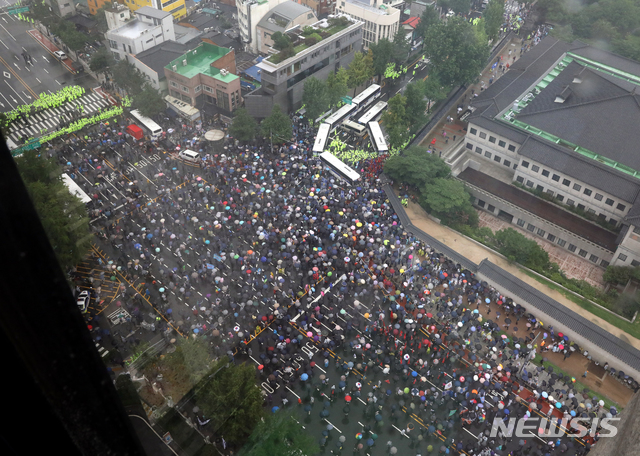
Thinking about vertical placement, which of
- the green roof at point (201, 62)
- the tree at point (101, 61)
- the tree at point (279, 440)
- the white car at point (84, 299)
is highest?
the green roof at point (201, 62)

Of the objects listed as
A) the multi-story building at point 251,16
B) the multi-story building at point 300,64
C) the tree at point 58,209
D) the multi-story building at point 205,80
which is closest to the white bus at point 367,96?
the multi-story building at point 300,64

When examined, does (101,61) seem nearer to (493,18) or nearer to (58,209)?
(58,209)

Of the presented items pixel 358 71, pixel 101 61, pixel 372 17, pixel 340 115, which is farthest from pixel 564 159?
pixel 101 61

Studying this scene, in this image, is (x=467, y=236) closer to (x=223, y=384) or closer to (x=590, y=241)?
(x=590, y=241)

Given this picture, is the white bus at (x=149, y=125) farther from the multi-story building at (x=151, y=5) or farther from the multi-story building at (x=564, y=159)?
the multi-story building at (x=564, y=159)

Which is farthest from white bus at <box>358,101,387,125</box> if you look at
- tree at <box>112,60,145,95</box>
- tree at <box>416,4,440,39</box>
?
tree at <box>112,60,145,95</box>

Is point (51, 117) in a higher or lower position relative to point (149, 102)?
lower
